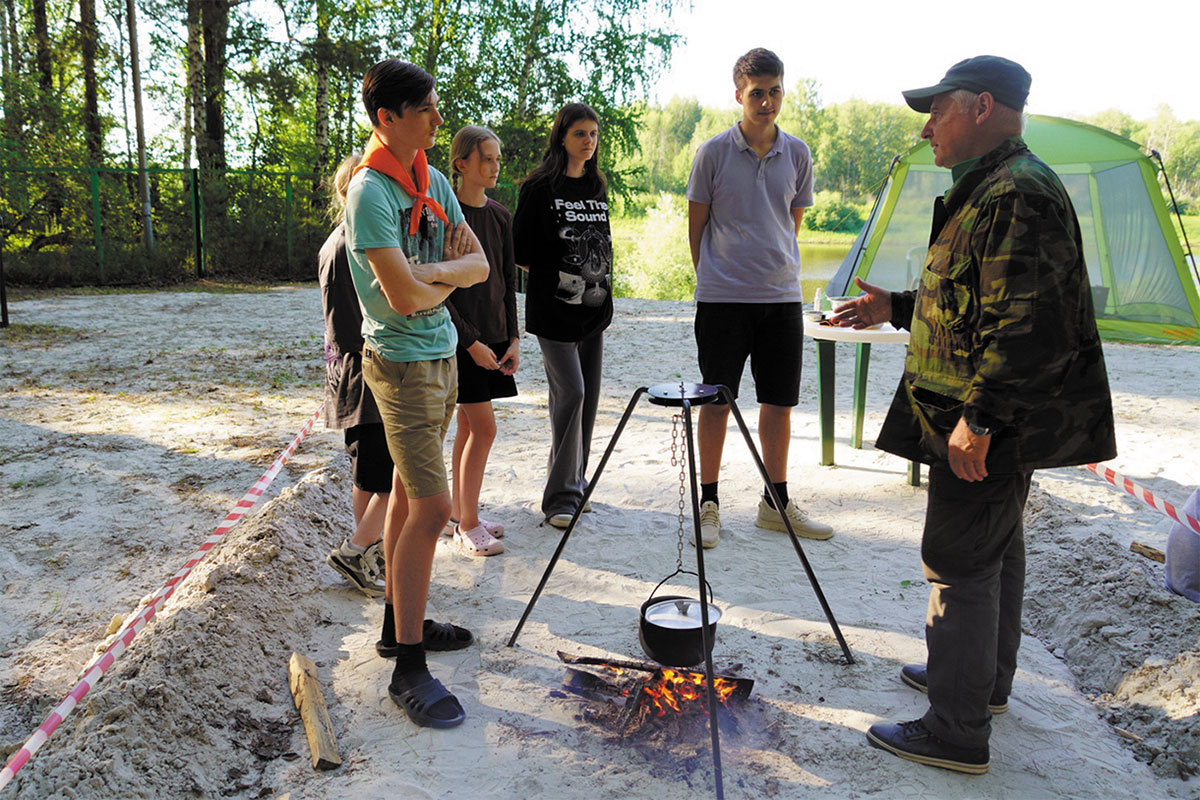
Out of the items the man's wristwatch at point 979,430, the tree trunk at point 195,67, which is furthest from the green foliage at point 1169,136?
the man's wristwatch at point 979,430

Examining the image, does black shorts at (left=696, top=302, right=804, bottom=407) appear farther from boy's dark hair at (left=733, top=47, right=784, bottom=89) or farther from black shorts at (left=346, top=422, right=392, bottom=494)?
black shorts at (left=346, top=422, right=392, bottom=494)

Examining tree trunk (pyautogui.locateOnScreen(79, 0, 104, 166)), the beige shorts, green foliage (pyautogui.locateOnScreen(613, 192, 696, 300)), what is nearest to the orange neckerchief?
the beige shorts

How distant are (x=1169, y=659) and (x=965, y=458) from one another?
1.45 m

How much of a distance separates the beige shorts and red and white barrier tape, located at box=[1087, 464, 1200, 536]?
9.20ft

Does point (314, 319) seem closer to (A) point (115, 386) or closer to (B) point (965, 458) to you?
(A) point (115, 386)

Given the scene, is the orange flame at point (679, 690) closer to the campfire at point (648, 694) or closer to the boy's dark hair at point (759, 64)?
the campfire at point (648, 694)

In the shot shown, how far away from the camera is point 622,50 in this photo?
2078 centimetres

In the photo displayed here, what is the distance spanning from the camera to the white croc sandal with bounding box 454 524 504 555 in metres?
4.00

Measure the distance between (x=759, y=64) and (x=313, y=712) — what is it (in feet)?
10.7

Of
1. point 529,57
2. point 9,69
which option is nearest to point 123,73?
point 9,69

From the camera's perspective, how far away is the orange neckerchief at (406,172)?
253cm

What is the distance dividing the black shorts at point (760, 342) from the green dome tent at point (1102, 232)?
4.35 metres

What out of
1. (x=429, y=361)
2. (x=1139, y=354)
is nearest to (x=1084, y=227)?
(x=1139, y=354)

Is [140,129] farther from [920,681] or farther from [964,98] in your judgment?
[920,681]
